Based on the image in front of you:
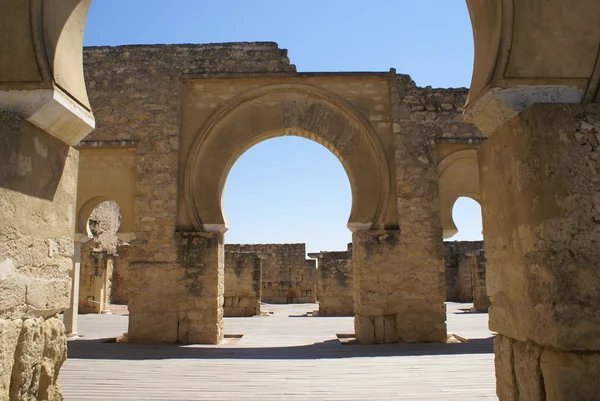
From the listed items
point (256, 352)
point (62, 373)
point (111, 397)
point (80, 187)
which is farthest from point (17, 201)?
point (80, 187)

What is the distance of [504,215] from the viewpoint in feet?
9.83

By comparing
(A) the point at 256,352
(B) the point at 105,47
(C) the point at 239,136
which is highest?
(B) the point at 105,47

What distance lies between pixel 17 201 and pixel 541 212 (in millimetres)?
2761

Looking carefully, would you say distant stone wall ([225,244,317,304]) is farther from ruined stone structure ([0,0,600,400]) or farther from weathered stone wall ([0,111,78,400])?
weathered stone wall ([0,111,78,400])

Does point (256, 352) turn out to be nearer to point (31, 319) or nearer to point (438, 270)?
point (438, 270)

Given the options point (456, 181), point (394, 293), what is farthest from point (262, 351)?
point (456, 181)

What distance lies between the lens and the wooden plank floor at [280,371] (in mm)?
4562

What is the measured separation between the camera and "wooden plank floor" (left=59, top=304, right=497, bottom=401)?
4.56m

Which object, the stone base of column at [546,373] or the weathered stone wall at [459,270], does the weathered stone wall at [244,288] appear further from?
the stone base of column at [546,373]

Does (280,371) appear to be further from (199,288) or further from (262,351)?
(199,288)

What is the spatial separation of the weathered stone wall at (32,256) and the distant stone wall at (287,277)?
1609 centimetres

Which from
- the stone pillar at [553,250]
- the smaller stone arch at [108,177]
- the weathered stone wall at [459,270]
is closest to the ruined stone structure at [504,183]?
the stone pillar at [553,250]

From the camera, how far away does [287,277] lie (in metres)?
19.4

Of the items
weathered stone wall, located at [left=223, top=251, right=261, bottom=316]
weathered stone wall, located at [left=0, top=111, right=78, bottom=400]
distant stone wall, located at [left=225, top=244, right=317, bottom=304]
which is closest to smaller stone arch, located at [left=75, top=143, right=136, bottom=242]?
weathered stone wall, located at [left=223, top=251, right=261, bottom=316]
